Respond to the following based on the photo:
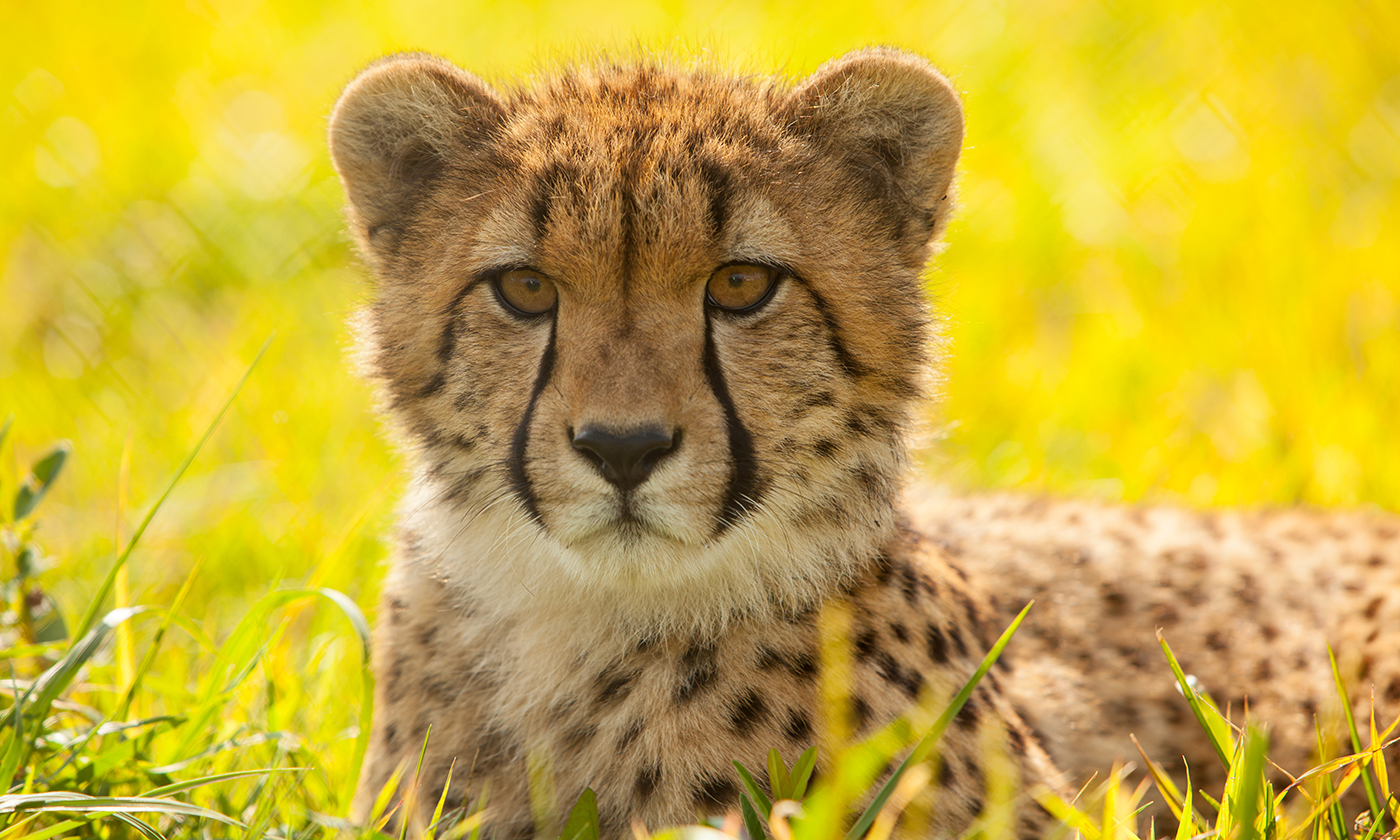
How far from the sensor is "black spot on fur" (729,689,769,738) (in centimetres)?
248

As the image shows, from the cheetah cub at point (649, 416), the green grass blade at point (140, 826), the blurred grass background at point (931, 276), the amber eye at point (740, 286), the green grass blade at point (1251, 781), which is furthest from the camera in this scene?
the blurred grass background at point (931, 276)

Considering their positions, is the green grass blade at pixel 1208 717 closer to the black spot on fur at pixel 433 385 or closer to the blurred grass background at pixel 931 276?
the blurred grass background at pixel 931 276

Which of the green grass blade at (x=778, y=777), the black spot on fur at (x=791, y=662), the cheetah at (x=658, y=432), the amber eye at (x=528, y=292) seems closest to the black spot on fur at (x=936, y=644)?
the cheetah at (x=658, y=432)

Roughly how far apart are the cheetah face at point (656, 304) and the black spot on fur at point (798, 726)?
271 mm

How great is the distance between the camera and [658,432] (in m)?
2.26

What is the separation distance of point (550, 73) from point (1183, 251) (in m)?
4.45

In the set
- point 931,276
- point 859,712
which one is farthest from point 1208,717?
point 931,276

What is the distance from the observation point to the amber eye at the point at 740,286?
2545 mm

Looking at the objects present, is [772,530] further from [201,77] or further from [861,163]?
[201,77]

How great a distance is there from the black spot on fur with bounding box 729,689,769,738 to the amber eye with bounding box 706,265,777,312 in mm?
830

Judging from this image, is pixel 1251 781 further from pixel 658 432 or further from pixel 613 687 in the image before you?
pixel 613 687

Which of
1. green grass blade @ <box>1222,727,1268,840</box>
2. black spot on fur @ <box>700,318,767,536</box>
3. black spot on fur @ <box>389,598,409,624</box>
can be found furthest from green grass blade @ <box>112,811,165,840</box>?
green grass blade @ <box>1222,727,1268,840</box>

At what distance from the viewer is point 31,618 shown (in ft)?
10.0

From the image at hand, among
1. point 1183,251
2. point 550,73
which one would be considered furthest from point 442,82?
point 1183,251
